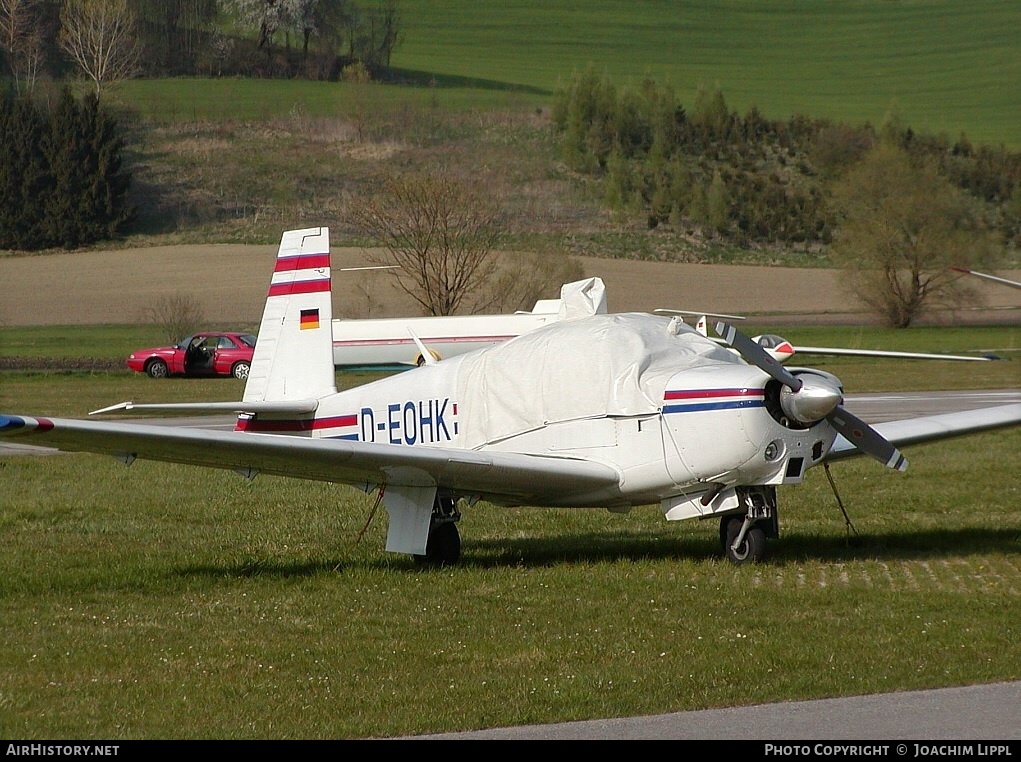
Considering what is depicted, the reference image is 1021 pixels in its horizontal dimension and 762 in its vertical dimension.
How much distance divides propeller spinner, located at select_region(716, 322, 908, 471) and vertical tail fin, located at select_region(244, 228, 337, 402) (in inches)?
165

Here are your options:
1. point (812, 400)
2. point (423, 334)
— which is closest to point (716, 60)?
point (423, 334)

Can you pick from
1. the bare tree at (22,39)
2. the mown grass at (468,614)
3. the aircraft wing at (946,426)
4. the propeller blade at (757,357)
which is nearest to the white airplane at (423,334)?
the mown grass at (468,614)

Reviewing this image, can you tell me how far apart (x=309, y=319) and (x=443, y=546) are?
288 cm

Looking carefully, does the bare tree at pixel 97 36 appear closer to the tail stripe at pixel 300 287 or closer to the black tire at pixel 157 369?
the black tire at pixel 157 369

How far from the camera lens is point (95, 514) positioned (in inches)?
564

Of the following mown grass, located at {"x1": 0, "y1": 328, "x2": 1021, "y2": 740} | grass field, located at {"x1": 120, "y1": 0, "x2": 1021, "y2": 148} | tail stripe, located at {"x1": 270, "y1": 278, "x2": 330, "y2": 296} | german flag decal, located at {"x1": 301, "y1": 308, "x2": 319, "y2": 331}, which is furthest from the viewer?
grass field, located at {"x1": 120, "y1": 0, "x2": 1021, "y2": 148}

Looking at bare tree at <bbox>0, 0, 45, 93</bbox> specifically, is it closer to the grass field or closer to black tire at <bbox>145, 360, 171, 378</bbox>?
the grass field

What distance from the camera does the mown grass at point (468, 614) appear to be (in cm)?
665

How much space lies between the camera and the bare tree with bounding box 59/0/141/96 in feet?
344

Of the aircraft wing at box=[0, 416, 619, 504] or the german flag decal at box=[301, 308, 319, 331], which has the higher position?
the german flag decal at box=[301, 308, 319, 331]

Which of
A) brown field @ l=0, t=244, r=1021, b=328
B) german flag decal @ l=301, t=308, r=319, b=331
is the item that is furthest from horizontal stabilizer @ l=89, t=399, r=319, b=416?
brown field @ l=0, t=244, r=1021, b=328

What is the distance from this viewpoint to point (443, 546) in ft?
35.9

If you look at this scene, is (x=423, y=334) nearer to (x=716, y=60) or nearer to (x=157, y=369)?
(x=157, y=369)

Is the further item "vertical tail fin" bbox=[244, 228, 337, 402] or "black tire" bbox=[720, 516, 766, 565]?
"vertical tail fin" bbox=[244, 228, 337, 402]
